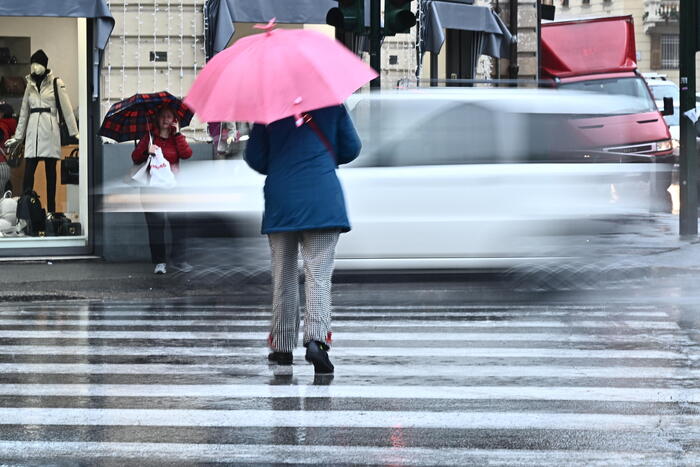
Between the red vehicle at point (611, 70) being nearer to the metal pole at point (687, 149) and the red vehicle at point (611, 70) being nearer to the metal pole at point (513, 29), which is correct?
the metal pole at point (513, 29)

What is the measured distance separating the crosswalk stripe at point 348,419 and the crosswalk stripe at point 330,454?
47cm

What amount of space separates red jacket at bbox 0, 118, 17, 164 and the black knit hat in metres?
0.71

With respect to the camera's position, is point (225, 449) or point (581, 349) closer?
point (225, 449)

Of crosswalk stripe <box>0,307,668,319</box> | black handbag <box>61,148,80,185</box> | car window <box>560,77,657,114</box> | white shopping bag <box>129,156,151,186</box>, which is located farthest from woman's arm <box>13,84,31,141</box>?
car window <box>560,77,657,114</box>

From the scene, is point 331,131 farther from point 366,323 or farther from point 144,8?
point 144,8

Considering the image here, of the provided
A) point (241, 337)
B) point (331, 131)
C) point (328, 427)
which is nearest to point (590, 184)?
→ point (241, 337)

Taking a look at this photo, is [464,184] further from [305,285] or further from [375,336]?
[305,285]

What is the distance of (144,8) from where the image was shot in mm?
17047

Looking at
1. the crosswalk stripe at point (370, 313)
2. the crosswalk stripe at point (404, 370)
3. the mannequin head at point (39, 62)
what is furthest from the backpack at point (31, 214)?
the crosswalk stripe at point (404, 370)

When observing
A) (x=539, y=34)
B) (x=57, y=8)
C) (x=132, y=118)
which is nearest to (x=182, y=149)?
(x=132, y=118)

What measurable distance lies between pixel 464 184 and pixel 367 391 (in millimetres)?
4785

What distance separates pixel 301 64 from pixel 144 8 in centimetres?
996

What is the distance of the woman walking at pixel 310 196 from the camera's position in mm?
7605

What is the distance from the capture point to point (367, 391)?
7180 mm
